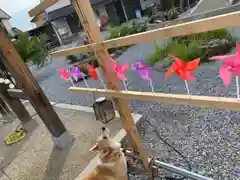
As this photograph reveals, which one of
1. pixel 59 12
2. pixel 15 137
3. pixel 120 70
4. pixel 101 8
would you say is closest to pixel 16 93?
pixel 15 137

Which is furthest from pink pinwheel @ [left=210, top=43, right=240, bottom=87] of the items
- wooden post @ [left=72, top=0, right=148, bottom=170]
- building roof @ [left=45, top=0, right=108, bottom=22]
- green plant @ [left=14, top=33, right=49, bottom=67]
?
building roof @ [left=45, top=0, right=108, bottom=22]

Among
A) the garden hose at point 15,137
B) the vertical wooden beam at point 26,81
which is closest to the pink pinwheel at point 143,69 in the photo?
the vertical wooden beam at point 26,81

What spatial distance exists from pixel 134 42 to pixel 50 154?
2013 millimetres

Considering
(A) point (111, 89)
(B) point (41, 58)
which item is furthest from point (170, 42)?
(B) point (41, 58)

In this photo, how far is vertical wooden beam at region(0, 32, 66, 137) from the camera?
2.25m

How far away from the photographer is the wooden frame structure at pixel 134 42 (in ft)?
2.64

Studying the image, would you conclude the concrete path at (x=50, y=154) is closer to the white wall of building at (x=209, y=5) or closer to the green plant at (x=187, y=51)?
the green plant at (x=187, y=51)

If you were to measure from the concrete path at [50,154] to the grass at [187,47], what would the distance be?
1.94 m

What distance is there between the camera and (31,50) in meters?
9.79

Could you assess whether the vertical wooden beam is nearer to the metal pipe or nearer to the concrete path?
the concrete path

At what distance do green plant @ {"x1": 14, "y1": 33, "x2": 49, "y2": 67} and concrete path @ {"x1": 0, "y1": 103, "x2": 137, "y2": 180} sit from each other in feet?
23.4

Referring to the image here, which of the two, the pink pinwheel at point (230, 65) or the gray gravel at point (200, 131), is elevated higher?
the pink pinwheel at point (230, 65)

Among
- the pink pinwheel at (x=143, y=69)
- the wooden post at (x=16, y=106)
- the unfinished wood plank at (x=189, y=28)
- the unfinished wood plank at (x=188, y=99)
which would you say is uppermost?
the unfinished wood plank at (x=189, y=28)

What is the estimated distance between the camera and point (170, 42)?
14.6ft
